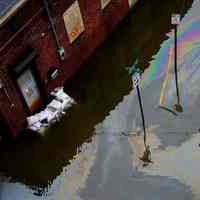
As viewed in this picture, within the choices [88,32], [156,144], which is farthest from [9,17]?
[156,144]

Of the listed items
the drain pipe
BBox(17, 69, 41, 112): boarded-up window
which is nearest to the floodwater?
BBox(17, 69, 41, 112): boarded-up window

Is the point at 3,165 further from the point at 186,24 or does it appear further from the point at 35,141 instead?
Result: the point at 186,24

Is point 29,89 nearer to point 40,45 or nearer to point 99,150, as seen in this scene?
point 40,45

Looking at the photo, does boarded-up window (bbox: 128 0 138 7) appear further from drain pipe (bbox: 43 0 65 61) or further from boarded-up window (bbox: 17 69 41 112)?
boarded-up window (bbox: 17 69 41 112)

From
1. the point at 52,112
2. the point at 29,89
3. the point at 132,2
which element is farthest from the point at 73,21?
the point at 132,2

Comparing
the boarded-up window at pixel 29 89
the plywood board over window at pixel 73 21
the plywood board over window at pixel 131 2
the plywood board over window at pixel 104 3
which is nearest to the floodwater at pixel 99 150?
the boarded-up window at pixel 29 89
